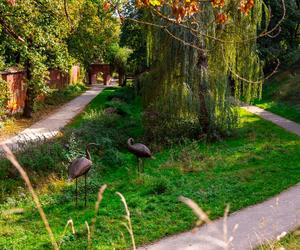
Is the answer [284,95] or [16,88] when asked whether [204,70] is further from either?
[284,95]

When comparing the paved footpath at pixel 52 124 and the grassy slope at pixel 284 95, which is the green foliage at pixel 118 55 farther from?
the grassy slope at pixel 284 95

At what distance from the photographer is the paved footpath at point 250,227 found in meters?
7.04

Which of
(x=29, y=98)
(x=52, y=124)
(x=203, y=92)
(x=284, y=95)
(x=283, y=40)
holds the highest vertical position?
(x=283, y=40)

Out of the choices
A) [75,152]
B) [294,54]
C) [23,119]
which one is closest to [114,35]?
[294,54]

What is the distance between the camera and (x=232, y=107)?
15.2 meters

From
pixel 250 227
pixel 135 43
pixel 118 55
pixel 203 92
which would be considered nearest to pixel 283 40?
pixel 135 43

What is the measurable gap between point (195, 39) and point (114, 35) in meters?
26.3

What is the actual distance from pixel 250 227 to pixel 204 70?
25.8 feet

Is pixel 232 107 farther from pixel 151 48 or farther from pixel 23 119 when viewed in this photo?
pixel 23 119

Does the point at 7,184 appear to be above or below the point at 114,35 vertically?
below

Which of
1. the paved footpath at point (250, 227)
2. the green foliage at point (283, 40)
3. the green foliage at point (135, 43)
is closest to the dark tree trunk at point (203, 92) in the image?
the paved footpath at point (250, 227)

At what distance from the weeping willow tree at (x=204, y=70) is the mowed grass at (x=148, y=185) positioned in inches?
41.7

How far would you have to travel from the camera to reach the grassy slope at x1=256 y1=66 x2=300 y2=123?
76.2ft

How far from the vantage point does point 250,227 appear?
25.3 feet
